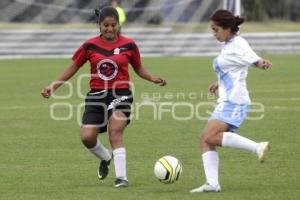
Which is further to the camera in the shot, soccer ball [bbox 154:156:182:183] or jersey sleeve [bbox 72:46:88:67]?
jersey sleeve [bbox 72:46:88:67]

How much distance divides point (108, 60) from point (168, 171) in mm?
1377

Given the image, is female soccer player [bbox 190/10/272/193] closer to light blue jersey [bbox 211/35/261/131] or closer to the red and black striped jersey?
light blue jersey [bbox 211/35/261/131]

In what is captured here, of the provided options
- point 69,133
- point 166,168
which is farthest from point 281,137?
point 166,168

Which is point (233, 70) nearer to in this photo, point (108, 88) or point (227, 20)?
point (227, 20)

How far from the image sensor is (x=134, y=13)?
37625mm

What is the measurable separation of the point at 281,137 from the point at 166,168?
16.0ft

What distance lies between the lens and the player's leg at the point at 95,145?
10.3m

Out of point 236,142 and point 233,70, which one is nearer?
point 236,142

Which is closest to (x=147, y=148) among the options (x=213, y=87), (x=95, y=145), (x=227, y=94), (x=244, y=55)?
(x=95, y=145)

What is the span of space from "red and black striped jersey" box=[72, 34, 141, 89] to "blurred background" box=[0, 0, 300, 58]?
24.8m

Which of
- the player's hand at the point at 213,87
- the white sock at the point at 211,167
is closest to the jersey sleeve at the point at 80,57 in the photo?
the player's hand at the point at 213,87

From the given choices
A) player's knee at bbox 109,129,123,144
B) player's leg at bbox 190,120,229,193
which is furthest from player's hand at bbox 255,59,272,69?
player's knee at bbox 109,129,123,144

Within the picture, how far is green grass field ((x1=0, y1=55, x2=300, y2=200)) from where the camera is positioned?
9.84 meters

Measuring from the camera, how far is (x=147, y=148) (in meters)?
13.4
